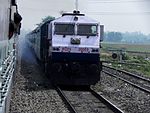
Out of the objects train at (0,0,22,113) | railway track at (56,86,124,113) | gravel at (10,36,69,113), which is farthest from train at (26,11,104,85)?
train at (0,0,22,113)

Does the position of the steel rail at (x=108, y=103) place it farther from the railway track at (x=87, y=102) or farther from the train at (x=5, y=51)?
the train at (x=5, y=51)

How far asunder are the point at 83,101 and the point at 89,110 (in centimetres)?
166

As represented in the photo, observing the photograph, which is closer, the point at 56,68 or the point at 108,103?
the point at 108,103

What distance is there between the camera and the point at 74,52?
1605cm

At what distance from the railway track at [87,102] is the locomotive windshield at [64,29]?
91.6 inches

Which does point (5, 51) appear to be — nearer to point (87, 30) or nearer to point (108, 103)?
point (108, 103)

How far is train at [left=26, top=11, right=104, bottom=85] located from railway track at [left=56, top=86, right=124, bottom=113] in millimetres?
569

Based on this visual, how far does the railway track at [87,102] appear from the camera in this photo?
11.3 meters

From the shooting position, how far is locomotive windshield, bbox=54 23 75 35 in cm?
1619

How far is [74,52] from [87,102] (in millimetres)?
3626

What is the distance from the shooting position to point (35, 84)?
16859 millimetres

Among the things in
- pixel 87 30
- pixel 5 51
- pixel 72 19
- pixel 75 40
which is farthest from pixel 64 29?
pixel 5 51

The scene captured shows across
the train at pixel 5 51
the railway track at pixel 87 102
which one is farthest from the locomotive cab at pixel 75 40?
the train at pixel 5 51

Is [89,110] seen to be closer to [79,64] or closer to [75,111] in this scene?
[75,111]
